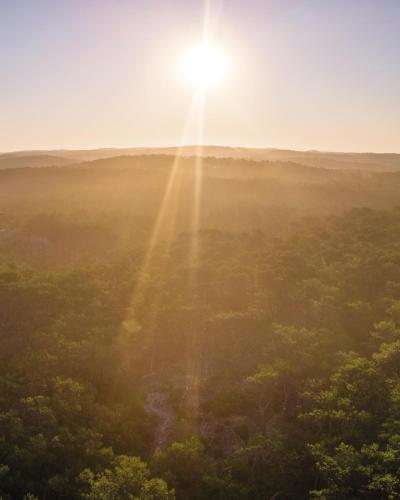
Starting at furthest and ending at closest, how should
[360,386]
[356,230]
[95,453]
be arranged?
[356,230]
[360,386]
[95,453]

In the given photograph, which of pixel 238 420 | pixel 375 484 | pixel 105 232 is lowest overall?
pixel 238 420

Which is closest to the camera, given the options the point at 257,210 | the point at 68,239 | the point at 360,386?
A: the point at 360,386

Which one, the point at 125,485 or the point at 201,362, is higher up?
the point at 125,485

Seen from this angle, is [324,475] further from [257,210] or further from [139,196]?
[139,196]

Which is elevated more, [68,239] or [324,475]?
[68,239]

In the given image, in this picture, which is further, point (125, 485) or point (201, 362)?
point (201, 362)

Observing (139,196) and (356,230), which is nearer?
(356,230)

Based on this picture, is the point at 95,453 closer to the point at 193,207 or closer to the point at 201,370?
the point at 201,370

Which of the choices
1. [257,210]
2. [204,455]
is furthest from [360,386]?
[257,210]
